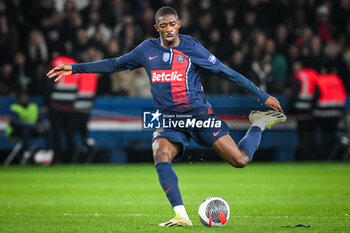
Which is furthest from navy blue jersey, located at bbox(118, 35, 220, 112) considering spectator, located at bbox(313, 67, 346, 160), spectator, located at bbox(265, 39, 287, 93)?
spectator, located at bbox(265, 39, 287, 93)

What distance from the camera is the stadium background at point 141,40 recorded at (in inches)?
639

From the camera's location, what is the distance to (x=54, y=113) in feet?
52.3

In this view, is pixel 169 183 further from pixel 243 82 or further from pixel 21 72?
pixel 21 72

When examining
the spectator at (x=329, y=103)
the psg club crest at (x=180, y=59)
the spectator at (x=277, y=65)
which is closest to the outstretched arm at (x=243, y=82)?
the psg club crest at (x=180, y=59)

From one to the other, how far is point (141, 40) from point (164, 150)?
10849 mm

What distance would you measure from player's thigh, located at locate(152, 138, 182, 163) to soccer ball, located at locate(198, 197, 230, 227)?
22.5 inches

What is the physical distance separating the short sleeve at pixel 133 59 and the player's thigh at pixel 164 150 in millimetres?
879

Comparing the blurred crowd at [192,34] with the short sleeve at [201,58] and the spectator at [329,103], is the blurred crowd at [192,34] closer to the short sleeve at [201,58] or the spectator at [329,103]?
the spectator at [329,103]

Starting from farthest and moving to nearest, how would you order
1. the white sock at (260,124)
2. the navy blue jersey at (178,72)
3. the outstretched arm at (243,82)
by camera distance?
the white sock at (260,124) < the outstretched arm at (243,82) < the navy blue jersey at (178,72)

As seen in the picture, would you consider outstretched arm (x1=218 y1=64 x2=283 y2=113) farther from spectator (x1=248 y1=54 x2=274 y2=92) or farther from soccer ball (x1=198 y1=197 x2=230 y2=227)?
spectator (x1=248 y1=54 x2=274 y2=92)

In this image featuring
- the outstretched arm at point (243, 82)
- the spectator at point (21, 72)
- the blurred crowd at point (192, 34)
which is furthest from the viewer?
the blurred crowd at point (192, 34)

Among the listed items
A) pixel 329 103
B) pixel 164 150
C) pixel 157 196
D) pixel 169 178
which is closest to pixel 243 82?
pixel 164 150

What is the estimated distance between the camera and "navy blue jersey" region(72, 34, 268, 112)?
7090 mm

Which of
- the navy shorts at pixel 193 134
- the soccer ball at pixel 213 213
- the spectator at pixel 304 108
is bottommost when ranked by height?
the spectator at pixel 304 108
